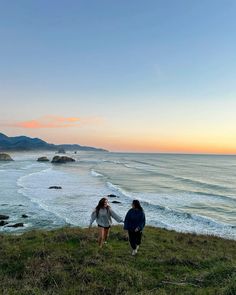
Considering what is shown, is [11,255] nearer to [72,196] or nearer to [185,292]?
[185,292]

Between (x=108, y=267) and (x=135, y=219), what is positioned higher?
(x=135, y=219)

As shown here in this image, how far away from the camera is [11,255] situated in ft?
40.6

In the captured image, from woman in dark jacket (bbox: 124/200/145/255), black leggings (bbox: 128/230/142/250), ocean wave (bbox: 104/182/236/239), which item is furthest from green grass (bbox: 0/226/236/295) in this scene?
ocean wave (bbox: 104/182/236/239)

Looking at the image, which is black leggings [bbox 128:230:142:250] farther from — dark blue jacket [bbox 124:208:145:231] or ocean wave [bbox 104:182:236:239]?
ocean wave [bbox 104:182:236:239]

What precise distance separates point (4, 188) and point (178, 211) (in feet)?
83.0

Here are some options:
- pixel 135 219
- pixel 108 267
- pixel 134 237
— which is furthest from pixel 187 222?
pixel 108 267

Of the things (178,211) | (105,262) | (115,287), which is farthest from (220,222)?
(115,287)

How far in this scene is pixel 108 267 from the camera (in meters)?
10.5

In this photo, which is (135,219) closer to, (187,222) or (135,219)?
(135,219)

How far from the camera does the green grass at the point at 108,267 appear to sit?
29.1ft

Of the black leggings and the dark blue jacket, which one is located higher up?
the dark blue jacket

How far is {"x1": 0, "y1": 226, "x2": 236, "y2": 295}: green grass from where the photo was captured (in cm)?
887

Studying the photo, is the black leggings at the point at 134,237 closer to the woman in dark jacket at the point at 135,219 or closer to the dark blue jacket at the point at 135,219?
the woman in dark jacket at the point at 135,219

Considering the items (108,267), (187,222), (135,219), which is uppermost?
(135,219)
